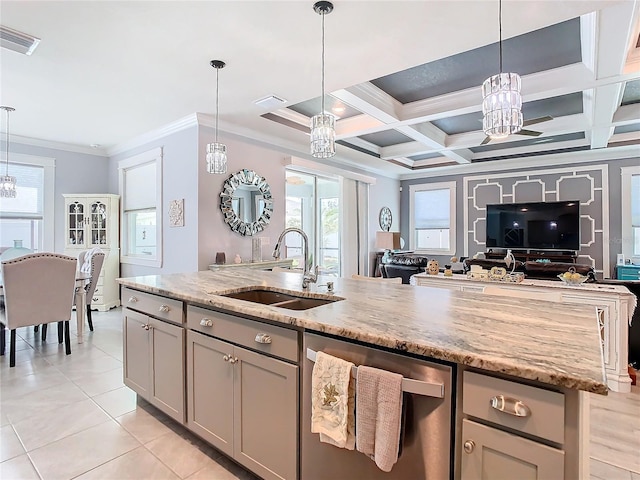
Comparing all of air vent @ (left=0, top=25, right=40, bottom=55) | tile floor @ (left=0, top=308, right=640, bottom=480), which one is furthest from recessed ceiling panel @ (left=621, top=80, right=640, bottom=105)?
air vent @ (left=0, top=25, right=40, bottom=55)

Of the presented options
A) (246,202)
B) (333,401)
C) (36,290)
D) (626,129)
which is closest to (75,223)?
(36,290)

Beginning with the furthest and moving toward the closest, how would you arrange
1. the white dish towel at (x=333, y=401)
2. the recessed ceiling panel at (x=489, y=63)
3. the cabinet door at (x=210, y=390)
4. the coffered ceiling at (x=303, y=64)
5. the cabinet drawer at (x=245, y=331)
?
the recessed ceiling panel at (x=489, y=63)
the coffered ceiling at (x=303, y=64)
the cabinet door at (x=210, y=390)
the cabinet drawer at (x=245, y=331)
the white dish towel at (x=333, y=401)

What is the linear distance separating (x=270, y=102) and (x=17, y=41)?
2057 millimetres

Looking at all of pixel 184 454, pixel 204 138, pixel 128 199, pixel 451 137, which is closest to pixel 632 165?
pixel 451 137

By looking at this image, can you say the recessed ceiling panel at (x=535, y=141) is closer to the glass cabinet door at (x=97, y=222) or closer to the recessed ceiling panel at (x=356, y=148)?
the recessed ceiling panel at (x=356, y=148)

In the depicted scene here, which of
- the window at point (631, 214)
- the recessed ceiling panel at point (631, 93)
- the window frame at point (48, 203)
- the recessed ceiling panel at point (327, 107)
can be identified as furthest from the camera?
the window at point (631, 214)

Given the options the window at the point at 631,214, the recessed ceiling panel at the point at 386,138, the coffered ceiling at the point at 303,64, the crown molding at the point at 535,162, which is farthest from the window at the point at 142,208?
the window at the point at 631,214

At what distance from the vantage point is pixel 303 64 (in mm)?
2900

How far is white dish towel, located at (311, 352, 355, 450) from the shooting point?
49.0 inches

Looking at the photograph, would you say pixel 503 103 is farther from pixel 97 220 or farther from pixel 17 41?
pixel 97 220

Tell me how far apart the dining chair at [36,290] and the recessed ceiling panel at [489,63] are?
372 centimetres

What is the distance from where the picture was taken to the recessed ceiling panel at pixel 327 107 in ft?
13.6

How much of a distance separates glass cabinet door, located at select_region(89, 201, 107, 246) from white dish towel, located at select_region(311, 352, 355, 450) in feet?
18.1

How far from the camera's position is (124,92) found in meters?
3.53
